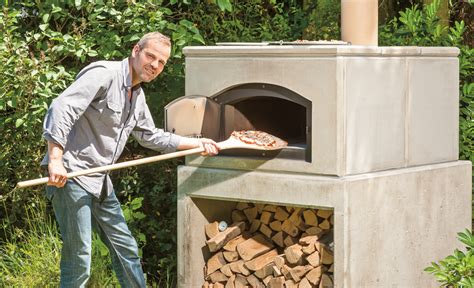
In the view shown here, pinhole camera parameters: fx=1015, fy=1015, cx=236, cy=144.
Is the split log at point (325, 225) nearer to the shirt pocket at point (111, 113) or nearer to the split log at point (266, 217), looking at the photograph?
the split log at point (266, 217)

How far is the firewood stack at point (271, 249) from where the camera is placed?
5.52 metres

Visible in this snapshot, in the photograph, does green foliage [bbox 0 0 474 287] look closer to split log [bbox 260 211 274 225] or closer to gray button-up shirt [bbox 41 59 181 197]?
split log [bbox 260 211 274 225]

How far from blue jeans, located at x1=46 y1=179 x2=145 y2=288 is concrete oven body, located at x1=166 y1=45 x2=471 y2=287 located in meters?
Result: 0.52

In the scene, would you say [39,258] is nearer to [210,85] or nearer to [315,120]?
[210,85]

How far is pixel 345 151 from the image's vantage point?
5.33 meters

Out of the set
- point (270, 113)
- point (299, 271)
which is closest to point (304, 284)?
point (299, 271)

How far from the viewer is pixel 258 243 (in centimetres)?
582

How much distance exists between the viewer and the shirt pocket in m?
5.12

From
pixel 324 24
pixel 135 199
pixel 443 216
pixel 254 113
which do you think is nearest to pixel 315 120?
pixel 254 113

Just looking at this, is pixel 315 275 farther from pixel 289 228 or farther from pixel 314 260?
pixel 289 228

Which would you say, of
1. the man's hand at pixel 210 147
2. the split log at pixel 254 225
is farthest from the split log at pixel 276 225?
the man's hand at pixel 210 147

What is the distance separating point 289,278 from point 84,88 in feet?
5.15

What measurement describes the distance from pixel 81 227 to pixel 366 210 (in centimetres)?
150

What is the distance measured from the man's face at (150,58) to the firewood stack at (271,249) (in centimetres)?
118
